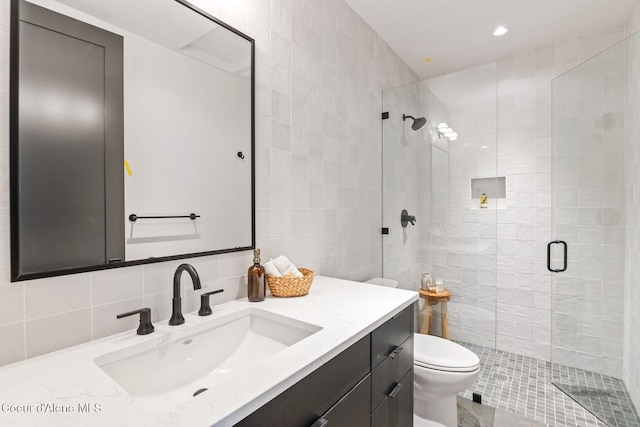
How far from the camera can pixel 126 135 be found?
1030 millimetres

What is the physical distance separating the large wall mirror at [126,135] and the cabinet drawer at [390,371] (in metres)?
0.74

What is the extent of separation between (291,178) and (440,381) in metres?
1.32

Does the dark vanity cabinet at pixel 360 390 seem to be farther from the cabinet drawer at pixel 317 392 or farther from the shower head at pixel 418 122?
the shower head at pixel 418 122

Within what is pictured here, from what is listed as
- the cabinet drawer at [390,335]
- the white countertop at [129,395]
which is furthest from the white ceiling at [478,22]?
the white countertop at [129,395]

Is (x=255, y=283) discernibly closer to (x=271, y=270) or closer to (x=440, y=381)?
(x=271, y=270)

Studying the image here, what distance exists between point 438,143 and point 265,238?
1470 millimetres

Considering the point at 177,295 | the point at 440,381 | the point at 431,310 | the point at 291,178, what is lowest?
the point at 440,381

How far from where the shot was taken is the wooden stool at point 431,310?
232cm

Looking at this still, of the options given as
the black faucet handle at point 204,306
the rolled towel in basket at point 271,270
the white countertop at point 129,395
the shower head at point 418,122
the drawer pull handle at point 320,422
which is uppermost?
the shower head at point 418,122

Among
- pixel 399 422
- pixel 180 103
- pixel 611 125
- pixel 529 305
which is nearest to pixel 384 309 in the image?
pixel 399 422

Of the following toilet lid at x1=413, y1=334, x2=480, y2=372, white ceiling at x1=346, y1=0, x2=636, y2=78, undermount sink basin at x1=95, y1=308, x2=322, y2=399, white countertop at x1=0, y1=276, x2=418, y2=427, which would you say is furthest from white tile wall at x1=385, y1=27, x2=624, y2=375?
undermount sink basin at x1=95, y1=308, x2=322, y2=399

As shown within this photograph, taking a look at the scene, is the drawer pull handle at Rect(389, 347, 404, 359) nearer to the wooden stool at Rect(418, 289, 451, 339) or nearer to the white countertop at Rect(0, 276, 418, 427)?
the white countertop at Rect(0, 276, 418, 427)

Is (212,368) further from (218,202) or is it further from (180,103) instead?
(180,103)

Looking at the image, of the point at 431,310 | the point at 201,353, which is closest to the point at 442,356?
the point at 431,310
